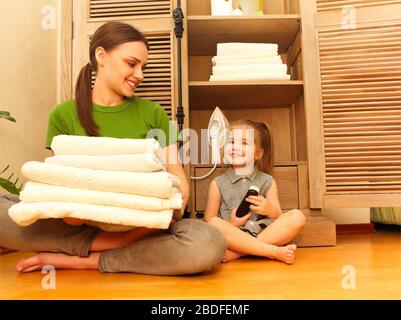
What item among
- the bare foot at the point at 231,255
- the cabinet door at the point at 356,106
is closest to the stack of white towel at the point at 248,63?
the cabinet door at the point at 356,106

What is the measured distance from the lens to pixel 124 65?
1.19 meters

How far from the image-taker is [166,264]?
98cm

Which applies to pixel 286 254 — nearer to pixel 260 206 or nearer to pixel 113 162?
pixel 260 206

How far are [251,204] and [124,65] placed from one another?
0.57 metres

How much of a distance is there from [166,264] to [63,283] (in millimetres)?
235

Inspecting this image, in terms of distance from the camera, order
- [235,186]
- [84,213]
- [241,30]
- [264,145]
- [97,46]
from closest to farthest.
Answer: [84,213], [97,46], [235,186], [264,145], [241,30]

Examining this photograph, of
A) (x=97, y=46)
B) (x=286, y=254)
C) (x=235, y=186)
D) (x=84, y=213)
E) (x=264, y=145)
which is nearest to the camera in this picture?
(x=84, y=213)

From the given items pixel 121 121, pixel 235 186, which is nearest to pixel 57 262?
pixel 121 121

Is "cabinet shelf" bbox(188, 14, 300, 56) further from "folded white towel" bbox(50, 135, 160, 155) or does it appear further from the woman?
"folded white towel" bbox(50, 135, 160, 155)

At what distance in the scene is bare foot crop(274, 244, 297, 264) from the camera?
3.69 ft

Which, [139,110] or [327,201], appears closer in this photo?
[139,110]
